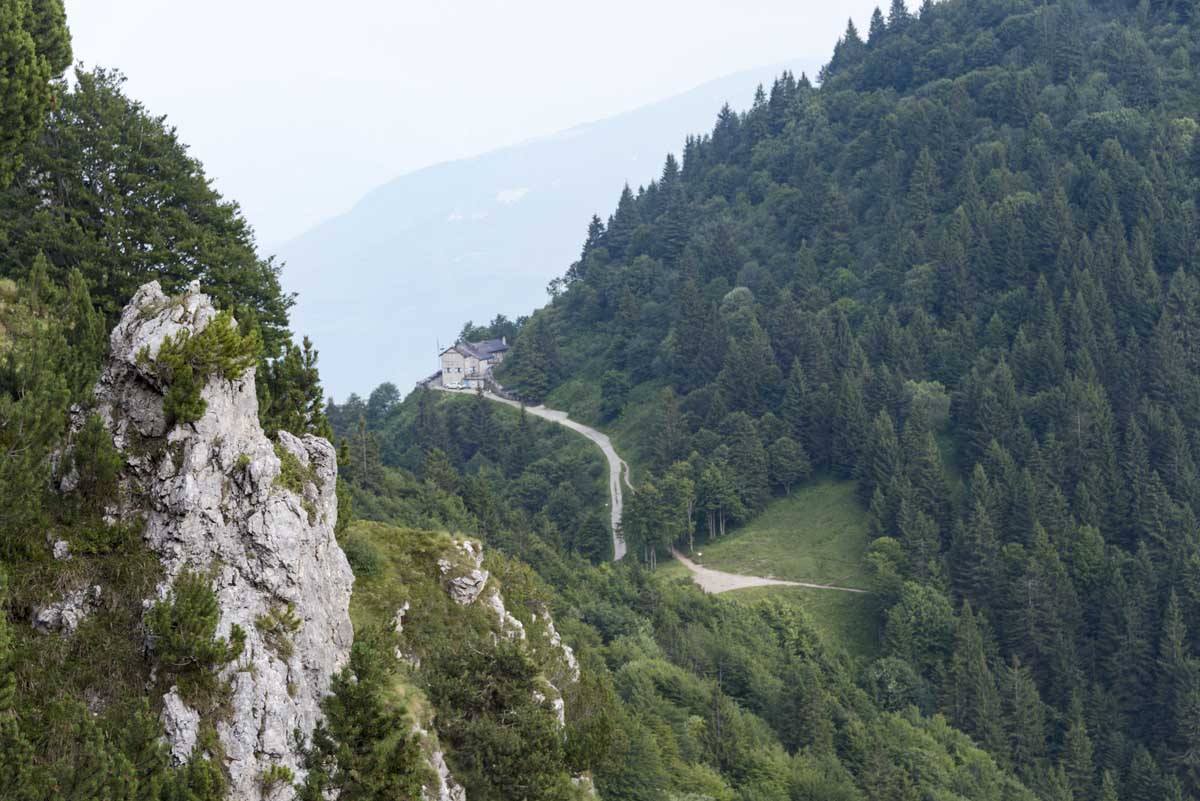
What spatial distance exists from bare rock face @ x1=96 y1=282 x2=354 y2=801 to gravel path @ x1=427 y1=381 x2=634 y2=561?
74.2m

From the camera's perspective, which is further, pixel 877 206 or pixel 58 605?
pixel 877 206

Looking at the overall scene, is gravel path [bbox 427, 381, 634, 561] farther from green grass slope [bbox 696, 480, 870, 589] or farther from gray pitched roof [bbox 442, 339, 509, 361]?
green grass slope [bbox 696, 480, 870, 589]

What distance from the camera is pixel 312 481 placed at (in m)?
29.3

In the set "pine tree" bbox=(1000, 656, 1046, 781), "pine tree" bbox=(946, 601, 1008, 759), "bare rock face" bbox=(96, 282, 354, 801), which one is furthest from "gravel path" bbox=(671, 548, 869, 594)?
"bare rock face" bbox=(96, 282, 354, 801)

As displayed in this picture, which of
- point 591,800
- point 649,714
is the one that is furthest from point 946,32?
point 591,800

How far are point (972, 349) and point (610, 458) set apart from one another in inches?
1487

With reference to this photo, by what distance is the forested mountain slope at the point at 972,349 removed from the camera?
8094 cm

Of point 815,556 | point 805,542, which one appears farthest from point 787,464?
point 815,556

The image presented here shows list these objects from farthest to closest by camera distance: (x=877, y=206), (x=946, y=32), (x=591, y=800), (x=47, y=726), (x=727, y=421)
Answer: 1. (x=946, y=32)
2. (x=877, y=206)
3. (x=727, y=421)
4. (x=591, y=800)
5. (x=47, y=726)

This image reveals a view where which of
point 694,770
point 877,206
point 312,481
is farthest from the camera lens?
point 877,206

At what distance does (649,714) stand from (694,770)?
448 centimetres

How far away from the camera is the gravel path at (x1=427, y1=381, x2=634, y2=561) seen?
10231cm

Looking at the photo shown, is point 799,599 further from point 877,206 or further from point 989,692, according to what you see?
point 877,206

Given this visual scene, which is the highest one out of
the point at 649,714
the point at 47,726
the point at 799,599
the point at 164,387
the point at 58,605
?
the point at 164,387
